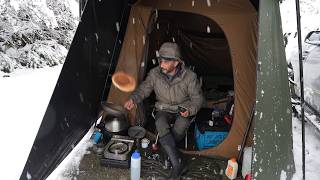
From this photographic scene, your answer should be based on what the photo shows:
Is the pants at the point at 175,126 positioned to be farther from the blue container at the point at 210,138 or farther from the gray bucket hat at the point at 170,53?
the gray bucket hat at the point at 170,53

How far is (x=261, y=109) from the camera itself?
241cm

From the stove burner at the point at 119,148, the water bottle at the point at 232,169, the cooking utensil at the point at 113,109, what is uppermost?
the cooking utensil at the point at 113,109

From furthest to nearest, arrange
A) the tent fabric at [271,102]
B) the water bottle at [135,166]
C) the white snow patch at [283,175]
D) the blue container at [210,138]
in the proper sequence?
the blue container at [210,138] < the water bottle at [135,166] < the white snow patch at [283,175] < the tent fabric at [271,102]

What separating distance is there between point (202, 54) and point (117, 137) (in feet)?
7.14

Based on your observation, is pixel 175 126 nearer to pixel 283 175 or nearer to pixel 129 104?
pixel 129 104

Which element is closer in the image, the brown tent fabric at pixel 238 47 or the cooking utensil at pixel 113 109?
the brown tent fabric at pixel 238 47

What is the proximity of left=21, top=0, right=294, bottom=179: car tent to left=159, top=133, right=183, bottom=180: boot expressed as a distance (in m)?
0.45

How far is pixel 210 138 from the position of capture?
12.4ft

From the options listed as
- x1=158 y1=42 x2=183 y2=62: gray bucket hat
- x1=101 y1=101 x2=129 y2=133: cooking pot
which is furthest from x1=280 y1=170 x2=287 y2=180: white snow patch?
x1=101 y1=101 x2=129 y2=133: cooking pot

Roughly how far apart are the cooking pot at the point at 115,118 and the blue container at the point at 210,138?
35.1 inches

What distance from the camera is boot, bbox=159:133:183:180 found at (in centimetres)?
337

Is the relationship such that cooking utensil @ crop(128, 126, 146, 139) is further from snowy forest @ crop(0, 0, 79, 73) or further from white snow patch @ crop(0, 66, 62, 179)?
snowy forest @ crop(0, 0, 79, 73)

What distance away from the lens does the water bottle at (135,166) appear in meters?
3.29

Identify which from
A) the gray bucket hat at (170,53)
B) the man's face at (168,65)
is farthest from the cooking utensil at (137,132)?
the gray bucket hat at (170,53)
